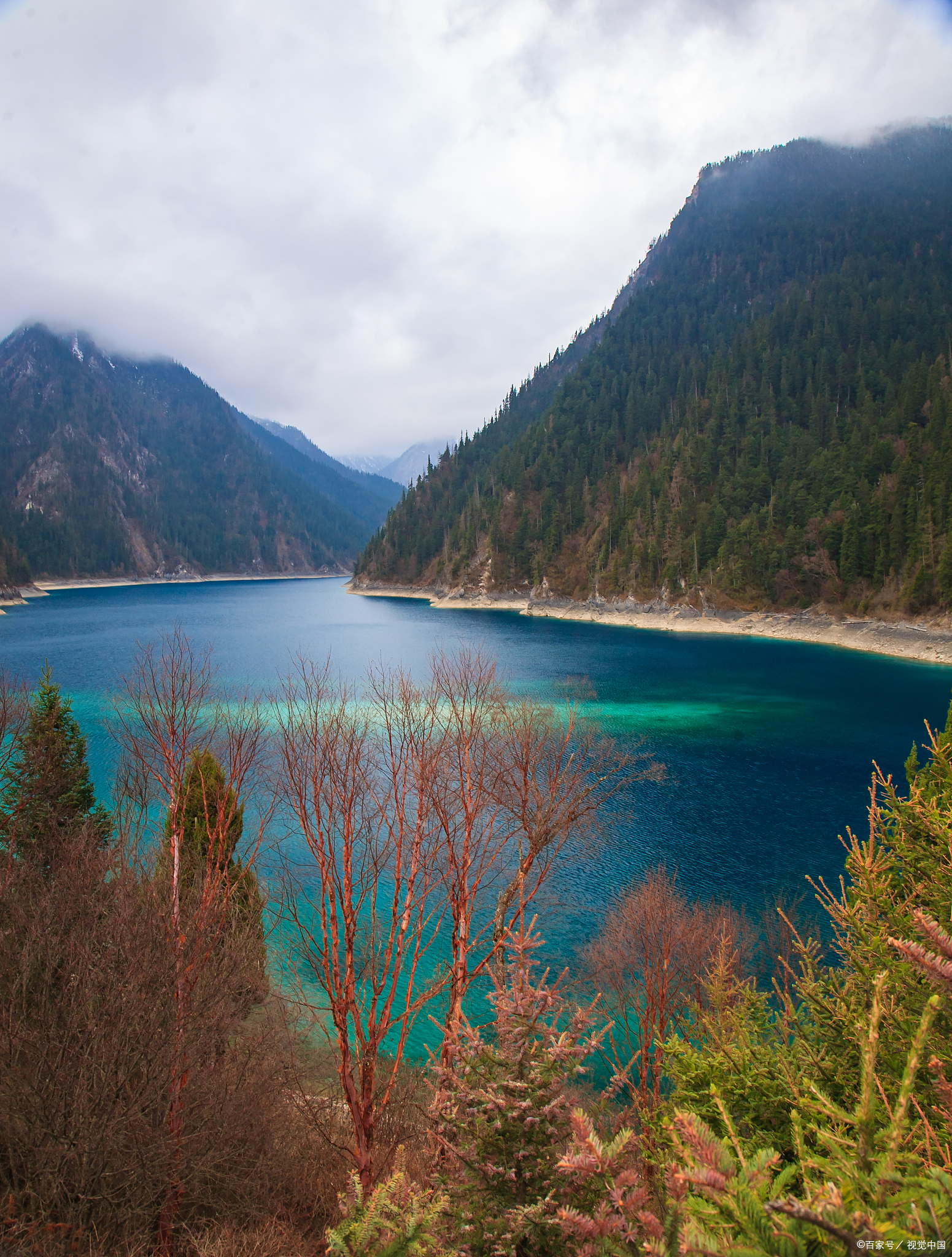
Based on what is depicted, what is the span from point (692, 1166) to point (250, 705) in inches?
1470

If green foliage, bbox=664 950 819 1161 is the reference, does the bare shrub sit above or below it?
below

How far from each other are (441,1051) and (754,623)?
270 feet

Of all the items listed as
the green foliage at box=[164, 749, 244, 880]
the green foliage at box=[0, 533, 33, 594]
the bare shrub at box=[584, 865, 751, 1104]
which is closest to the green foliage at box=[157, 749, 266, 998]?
the green foliage at box=[164, 749, 244, 880]

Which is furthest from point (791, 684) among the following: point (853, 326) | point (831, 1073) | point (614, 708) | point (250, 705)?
point (853, 326)

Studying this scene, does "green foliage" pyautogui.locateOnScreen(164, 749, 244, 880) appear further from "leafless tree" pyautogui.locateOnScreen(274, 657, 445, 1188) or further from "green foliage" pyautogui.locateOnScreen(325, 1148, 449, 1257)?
"green foliage" pyautogui.locateOnScreen(325, 1148, 449, 1257)

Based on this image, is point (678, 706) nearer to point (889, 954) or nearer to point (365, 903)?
point (365, 903)

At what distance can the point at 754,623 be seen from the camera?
83438 millimetres

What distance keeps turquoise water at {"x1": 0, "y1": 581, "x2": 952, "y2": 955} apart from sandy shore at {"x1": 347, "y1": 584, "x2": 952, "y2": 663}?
377cm

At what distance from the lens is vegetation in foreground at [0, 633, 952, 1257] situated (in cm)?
313

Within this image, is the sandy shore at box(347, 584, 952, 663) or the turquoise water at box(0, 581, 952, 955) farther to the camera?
the sandy shore at box(347, 584, 952, 663)

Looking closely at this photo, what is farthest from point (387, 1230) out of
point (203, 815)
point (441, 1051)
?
point (203, 815)

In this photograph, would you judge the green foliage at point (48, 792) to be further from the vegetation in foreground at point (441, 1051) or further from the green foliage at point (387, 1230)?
the green foliage at point (387, 1230)

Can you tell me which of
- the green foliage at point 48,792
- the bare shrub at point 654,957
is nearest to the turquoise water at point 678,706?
the bare shrub at point 654,957

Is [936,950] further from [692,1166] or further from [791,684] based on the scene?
[791,684]
